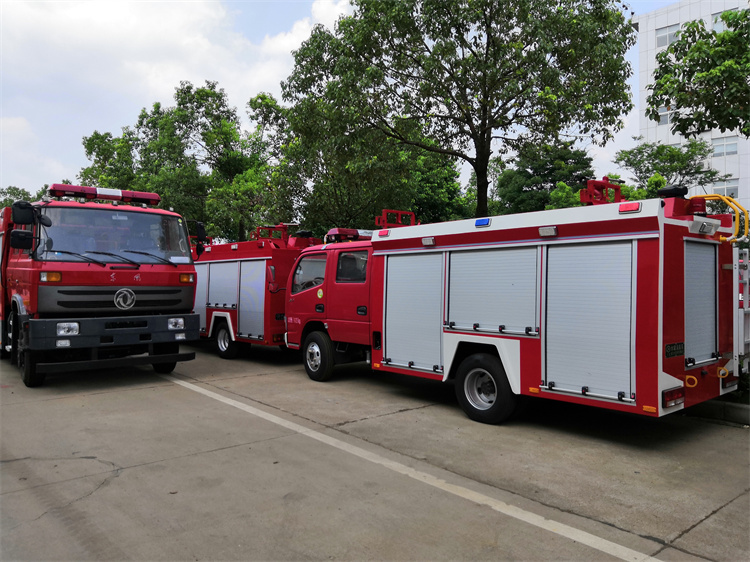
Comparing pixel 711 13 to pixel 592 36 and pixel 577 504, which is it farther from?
pixel 577 504

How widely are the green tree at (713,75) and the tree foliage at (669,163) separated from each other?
21.8m

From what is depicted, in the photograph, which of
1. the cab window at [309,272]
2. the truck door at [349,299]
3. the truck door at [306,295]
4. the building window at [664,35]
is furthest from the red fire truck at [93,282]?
the building window at [664,35]

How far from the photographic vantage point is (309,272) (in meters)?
9.76

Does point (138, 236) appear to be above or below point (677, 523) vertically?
above

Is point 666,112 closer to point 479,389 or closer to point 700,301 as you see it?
point 700,301

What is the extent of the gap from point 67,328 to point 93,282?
723mm

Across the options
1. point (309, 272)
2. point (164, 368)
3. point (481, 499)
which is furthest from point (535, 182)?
point (481, 499)

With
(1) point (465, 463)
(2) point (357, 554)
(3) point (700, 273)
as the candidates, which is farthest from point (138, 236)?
(3) point (700, 273)

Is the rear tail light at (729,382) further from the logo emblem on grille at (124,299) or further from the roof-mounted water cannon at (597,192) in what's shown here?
the logo emblem on grille at (124,299)

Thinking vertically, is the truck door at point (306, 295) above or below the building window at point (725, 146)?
below

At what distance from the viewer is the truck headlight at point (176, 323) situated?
28.9 ft

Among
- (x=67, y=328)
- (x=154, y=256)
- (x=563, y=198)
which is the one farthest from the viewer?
(x=563, y=198)

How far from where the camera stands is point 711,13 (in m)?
42.8

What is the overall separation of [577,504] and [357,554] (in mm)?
1851
